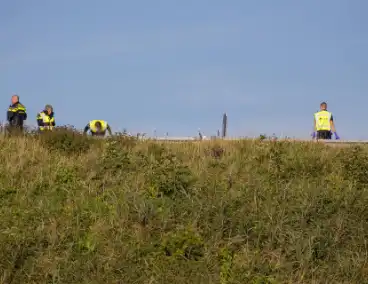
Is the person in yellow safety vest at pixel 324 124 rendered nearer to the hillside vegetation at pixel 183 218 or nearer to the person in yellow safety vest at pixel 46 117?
the hillside vegetation at pixel 183 218

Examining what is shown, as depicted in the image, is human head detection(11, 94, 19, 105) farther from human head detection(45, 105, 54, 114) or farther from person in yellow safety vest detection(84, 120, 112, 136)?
person in yellow safety vest detection(84, 120, 112, 136)

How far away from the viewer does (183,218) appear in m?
9.35

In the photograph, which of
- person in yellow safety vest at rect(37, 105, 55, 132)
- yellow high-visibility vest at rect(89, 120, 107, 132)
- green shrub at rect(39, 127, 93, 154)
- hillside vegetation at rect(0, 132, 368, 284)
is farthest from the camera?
person in yellow safety vest at rect(37, 105, 55, 132)

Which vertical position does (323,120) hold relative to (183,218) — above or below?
above

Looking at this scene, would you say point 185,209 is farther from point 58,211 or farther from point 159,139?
point 159,139

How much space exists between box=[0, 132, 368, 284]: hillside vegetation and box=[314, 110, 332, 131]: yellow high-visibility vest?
208 inches

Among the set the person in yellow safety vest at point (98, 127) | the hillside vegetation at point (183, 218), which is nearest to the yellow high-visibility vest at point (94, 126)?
the person in yellow safety vest at point (98, 127)

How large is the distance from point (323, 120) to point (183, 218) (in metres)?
9.23

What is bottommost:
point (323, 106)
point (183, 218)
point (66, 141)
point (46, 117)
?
point (183, 218)

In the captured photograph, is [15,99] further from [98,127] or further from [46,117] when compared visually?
[98,127]

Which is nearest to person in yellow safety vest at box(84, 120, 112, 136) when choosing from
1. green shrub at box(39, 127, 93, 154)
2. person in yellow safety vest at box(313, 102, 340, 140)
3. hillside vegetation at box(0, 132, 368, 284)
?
green shrub at box(39, 127, 93, 154)

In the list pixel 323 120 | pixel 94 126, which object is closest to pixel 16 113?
pixel 94 126

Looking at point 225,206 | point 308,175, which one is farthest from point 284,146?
point 225,206

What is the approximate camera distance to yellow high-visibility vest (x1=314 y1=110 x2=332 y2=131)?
57.6ft
